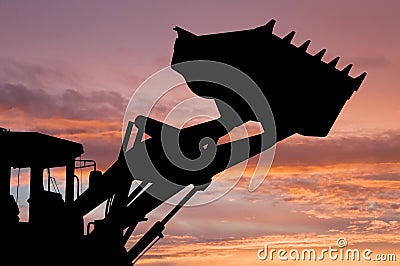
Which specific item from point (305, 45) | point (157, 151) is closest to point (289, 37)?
point (305, 45)

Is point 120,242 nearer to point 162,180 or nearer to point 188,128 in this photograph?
point 162,180

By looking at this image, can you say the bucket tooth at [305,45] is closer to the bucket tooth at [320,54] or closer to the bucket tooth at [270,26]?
the bucket tooth at [320,54]

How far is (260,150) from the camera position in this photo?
11.6 m

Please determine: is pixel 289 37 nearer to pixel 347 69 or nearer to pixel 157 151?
pixel 347 69

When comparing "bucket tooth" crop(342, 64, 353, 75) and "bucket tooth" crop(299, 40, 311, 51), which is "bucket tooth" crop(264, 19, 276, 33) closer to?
"bucket tooth" crop(299, 40, 311, 51)

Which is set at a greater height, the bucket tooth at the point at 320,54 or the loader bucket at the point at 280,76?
the bucket tooth at the point at 320,54

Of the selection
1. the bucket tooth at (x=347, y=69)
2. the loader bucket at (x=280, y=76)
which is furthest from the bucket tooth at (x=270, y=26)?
the bucket tooth at (x=347, y=69)

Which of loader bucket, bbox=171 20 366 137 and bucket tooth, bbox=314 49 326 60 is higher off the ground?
bucket tooth, bbox=314 49 326 60

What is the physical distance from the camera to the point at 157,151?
12109mm

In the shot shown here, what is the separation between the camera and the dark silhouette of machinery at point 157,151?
1073cm

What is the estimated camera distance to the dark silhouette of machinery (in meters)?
10.7

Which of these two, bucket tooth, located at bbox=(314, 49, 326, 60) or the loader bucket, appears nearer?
the loader bucket

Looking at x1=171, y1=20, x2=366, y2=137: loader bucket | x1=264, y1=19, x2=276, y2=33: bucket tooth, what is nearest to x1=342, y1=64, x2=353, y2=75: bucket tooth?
x1=171, y1=20, x2=366, y2=137: loader bucket

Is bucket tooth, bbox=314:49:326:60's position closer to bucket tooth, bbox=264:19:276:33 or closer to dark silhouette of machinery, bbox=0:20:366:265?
dark silhouette of machinery, bbox=0:20:366:265
